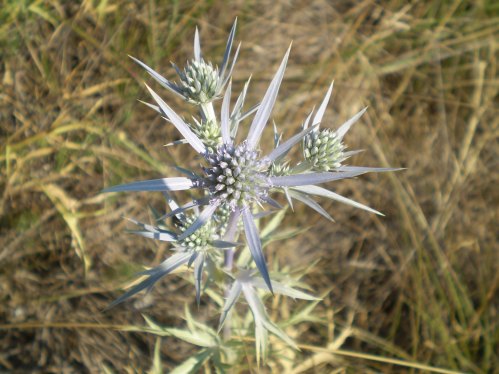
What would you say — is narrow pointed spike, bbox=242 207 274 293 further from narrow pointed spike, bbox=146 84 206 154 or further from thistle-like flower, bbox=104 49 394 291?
narrow pointed spike, bbox=146 84 206 154

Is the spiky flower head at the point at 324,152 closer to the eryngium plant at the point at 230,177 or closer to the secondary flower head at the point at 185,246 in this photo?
the eryngium plant at the point at 230,177

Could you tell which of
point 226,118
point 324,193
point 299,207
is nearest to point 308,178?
point 324,193

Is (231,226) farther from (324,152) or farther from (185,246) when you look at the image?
(324,152)

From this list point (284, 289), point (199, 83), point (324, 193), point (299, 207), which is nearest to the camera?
point (324, 193)

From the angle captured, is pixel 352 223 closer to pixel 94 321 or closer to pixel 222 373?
pixel 222 373

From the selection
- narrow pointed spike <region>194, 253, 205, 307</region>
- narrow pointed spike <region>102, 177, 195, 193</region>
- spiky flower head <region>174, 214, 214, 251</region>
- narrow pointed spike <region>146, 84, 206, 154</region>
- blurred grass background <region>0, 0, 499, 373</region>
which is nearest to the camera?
narrow pointed spike <region>102, 177, 195, 193</region>

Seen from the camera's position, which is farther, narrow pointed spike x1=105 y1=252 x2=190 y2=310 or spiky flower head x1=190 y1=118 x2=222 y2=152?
spiky flower head x1=190 y1=118 x2=222 y2=152

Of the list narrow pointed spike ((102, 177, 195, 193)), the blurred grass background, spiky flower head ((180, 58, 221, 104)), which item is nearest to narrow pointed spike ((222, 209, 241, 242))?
narrow pointed spike ((102, 177, 195, 193))

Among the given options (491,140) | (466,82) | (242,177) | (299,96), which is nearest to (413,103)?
(466,82)
